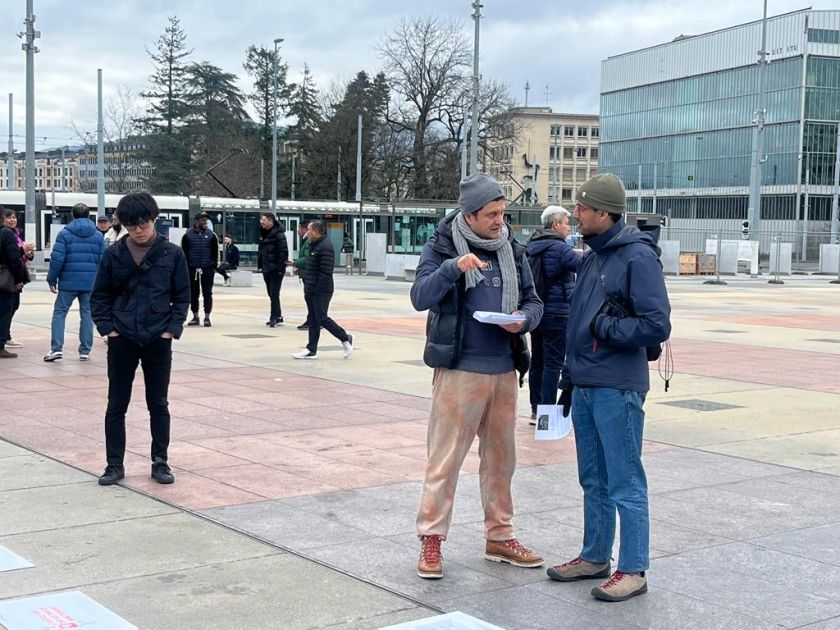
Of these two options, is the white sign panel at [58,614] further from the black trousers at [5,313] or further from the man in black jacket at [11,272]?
the black trousers at [5,313]

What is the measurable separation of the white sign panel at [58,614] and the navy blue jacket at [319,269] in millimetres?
9145

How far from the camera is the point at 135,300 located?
690cm

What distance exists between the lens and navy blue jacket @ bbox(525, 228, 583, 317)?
8766 mm

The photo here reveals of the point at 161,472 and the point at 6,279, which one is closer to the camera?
the point at 161,472

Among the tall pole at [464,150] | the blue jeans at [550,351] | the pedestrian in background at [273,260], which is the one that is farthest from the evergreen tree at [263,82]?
the blue jeans at [550,351]

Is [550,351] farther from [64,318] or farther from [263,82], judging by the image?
[263,82]

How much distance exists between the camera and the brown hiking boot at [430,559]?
513cm

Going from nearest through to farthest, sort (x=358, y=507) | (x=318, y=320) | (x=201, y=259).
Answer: (x=358, y=507) < (x=318, y=320) < (x=201, y=259)

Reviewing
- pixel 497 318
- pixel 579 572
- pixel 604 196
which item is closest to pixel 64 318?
pixel 497 318

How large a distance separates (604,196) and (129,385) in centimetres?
344

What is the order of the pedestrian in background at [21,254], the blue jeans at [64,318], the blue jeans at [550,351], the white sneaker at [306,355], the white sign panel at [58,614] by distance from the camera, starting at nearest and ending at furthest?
the white sign panel at [58,614] < the blue jeans at [550,351] < the blue jeans at [64,318] < the pedestrian in background at [21,254] < the white sneaker at [306,355]

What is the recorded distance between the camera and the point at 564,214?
350 inches

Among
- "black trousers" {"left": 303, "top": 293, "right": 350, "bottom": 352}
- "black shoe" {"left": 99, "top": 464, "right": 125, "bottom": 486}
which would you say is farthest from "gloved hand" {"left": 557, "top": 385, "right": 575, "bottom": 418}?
"black trousers" {"left": 303, "top": 293, "right": 350, "bottom": 352}

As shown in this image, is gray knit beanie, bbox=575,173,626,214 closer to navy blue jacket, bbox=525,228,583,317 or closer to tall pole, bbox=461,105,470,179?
navy blue jacket, bbox=525,228,583,317
